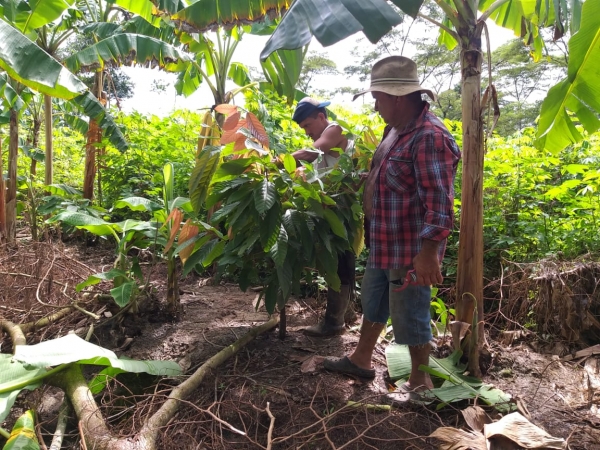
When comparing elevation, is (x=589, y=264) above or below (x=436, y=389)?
above

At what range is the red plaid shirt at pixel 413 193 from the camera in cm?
196

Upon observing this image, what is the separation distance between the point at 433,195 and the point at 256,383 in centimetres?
138

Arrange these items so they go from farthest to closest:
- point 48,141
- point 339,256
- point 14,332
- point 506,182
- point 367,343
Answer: point 48,141 < point 506,182 < point 339,256 < point 14,332 < point 367,343

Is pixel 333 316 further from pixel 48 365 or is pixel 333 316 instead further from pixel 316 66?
pixel 316 66

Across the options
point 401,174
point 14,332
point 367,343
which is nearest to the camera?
point 401,174

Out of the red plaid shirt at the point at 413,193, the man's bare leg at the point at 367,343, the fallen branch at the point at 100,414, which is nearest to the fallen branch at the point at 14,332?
the fallen branch at the point at 100,414

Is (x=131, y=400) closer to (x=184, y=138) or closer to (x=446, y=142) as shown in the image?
(x=446, y=142)

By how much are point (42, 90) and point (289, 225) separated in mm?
2689

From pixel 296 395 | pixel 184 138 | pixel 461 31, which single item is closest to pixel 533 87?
pixel 184 138

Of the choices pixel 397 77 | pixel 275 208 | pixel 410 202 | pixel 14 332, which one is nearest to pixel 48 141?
pixel 14 332

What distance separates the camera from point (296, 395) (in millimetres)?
2236

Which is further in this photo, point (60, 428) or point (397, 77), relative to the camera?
point (397, 77)

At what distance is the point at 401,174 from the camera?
2105mm

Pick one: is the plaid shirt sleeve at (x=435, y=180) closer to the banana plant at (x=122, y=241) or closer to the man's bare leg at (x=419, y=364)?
the man's bare leg at (x=419, y=364)
